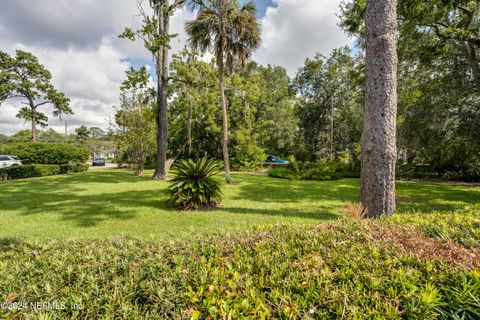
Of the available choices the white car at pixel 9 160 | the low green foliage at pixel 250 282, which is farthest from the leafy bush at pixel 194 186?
the white car at pixel 9 160

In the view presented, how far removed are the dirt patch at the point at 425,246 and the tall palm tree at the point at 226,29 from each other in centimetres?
926

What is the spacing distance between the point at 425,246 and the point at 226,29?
9.85 meters

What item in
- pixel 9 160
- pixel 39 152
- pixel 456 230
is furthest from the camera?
pixel 39 152

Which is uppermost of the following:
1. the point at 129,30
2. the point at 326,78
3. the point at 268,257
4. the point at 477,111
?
the point at 326,78

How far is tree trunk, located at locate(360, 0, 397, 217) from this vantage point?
13.3 ft

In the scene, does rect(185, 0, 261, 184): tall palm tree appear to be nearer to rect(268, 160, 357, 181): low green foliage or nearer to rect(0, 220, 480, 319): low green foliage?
rect(268, 160, 357, 181): low green foliage

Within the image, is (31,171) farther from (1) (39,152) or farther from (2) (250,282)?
(2) (250,282)

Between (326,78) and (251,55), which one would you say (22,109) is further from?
(326,78)

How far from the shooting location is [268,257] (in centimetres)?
164

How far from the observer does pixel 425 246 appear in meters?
1.66

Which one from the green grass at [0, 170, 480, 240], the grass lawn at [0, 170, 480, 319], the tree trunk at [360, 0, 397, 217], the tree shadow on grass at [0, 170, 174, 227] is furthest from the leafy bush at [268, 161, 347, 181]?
the grass lawn at [0, 170, 480, 319]

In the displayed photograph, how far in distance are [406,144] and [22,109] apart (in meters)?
34.7

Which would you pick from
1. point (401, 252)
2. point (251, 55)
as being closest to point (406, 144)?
point (251, 55)

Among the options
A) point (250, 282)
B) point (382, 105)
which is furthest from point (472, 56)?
point (250, 282)
